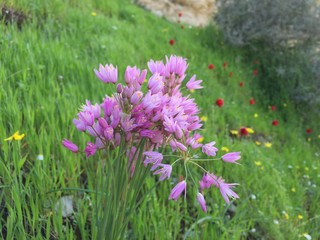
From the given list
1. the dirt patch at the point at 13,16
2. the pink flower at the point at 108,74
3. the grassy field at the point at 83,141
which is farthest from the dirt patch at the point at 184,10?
the pink flower at the point at 108,74

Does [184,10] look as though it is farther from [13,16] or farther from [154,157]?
[154,157]

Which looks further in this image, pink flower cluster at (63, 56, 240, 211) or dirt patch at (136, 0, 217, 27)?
dirt patch at (136, 0, 217, 27)

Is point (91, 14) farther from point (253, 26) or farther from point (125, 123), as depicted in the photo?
point (125, 123)

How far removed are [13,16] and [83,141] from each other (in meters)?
2.06

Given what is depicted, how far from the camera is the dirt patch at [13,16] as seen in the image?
375cm

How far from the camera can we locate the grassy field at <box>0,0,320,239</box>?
1966mm

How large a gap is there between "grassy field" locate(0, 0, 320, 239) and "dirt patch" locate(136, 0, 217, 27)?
2.41 metres

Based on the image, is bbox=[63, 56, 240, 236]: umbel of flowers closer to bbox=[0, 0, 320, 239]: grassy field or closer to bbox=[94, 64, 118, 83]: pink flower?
bbox=[94, 64, 118, 83]: pink flower

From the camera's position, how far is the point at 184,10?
9117 millimetres

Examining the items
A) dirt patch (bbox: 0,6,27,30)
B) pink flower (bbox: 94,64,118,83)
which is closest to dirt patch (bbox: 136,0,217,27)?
dirt patch (bbox: 0,6,27,30)

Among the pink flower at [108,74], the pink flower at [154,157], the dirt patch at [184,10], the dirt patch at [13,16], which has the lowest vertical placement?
the dirt patch at [184,10]

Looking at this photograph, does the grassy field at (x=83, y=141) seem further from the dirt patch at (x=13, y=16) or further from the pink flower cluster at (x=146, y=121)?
the pink flower cluster at (x=146, y=121)

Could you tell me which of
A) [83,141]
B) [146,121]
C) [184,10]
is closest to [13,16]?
[83,141]

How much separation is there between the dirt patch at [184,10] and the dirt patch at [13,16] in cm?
411
